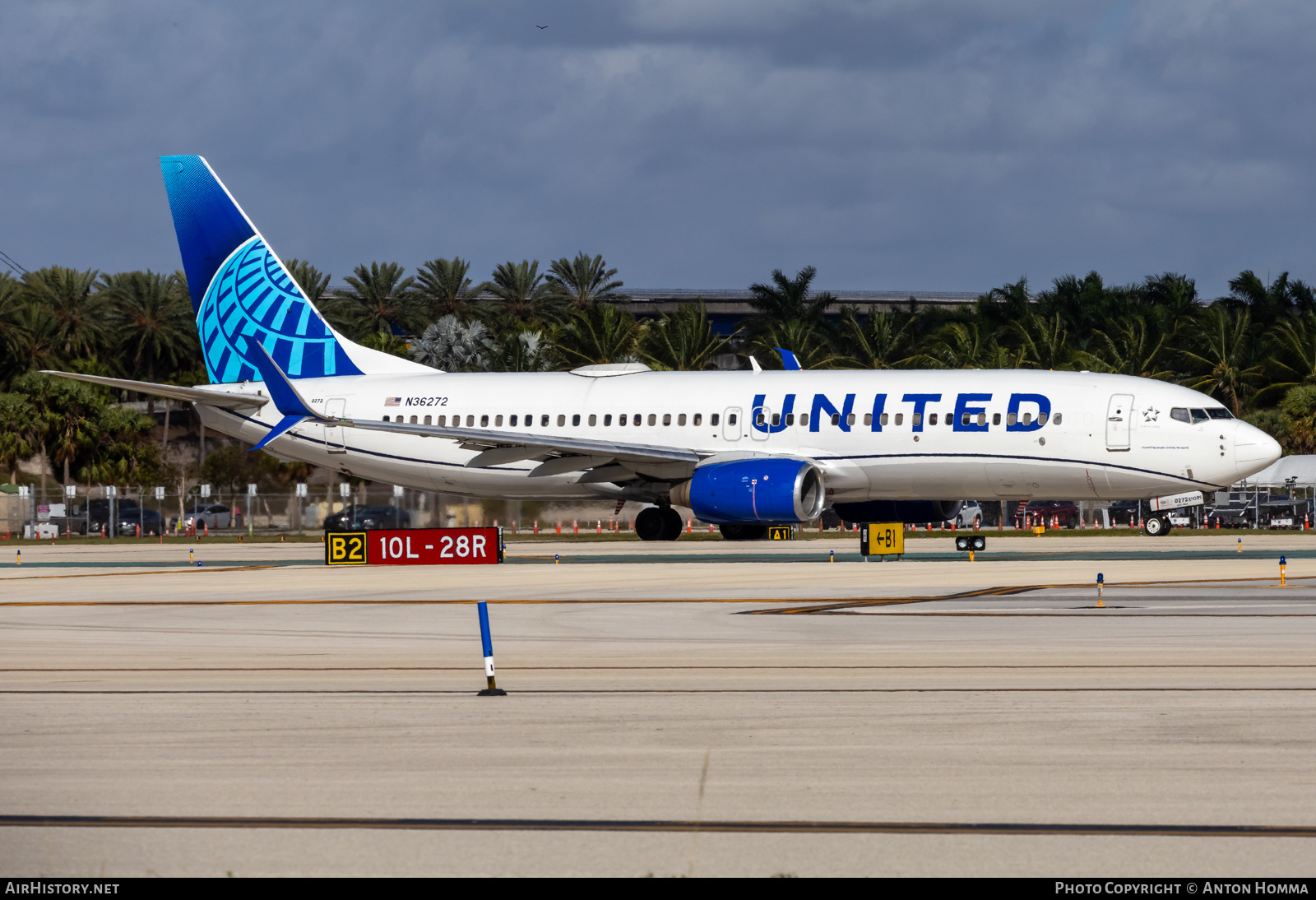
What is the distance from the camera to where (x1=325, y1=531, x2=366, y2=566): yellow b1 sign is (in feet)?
113

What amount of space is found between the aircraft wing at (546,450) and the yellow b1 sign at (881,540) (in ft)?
16.6

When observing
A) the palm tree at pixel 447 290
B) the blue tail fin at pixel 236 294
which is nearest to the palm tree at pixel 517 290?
the palm tree at pixel 447 290

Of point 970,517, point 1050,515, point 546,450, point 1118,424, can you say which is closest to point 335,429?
point 546,450

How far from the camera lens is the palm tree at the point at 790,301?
91875 millimetres

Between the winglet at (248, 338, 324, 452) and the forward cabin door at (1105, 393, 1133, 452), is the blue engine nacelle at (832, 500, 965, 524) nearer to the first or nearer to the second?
the forward cabin door at (1105, 393, 1133, 452)

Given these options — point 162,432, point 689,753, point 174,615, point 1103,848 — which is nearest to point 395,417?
point 174,615

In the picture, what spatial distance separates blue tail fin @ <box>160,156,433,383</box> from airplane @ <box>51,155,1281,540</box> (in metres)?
0.05

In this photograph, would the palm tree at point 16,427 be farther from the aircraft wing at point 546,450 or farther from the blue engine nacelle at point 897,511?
the blue engine nacelle at point 897,511

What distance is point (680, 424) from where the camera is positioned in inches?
1497

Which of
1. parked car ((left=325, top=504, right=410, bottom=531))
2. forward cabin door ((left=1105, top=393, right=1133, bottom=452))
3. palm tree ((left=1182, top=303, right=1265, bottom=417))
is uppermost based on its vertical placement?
palm tree ((left=1182, top=303, right=1265, bottom=417))

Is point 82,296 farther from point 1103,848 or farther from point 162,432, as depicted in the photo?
point 1103,848

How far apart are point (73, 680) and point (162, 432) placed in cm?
10953

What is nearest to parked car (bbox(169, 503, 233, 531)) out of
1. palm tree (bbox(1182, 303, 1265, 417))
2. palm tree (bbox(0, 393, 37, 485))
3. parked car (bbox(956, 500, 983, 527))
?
palm tree (bbox(0, 393, 37, 485))

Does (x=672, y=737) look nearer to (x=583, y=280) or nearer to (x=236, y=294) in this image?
(x=236, y=294)
